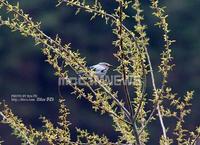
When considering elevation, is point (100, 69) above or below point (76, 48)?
below

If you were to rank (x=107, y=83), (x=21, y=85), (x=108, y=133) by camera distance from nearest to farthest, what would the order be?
1. (x=107, y=83)
2. (x=108, y=133)
3. (x=21, y=85)

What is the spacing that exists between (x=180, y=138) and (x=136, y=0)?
684mm

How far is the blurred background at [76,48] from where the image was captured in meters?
22.8

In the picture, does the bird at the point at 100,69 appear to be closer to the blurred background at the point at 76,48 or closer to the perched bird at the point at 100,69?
the perched bird at the point at 100,69

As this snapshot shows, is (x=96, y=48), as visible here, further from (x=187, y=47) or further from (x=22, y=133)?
(x=22, y=133)

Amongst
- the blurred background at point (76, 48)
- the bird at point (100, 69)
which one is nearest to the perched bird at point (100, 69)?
the bird at point (100, 69)

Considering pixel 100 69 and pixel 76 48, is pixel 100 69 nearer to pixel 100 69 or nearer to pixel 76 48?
pixel 100 69

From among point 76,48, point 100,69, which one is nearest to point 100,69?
point 100,69

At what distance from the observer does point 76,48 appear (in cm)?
2434

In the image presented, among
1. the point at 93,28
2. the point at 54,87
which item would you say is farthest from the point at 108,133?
the point at 93,28

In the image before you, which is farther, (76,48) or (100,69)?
(76,48)

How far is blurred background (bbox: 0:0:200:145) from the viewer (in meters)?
22.8

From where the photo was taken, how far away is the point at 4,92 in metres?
23.1

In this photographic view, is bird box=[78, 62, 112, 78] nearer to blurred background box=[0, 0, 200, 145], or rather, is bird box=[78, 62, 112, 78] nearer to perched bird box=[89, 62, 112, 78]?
perched bird box=[89, 62, 112, 78]
